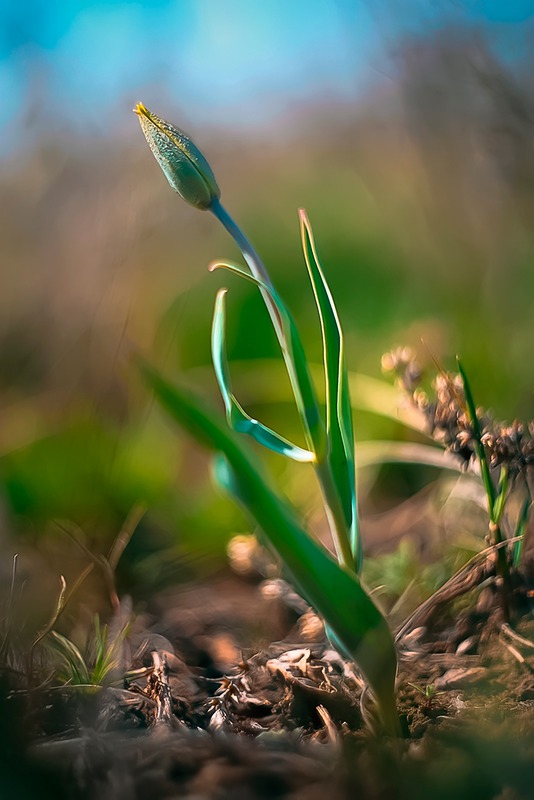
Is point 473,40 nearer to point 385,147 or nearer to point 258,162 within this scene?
point 385,147

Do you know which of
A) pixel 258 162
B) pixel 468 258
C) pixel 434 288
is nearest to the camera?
pixel 468 258

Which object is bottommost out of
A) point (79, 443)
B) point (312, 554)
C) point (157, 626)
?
point (157, 626)

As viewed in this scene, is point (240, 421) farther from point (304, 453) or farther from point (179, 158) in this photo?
point (179, 158)

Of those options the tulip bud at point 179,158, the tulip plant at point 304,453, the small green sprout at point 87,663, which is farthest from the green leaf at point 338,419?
the small green sprout at point 87,663

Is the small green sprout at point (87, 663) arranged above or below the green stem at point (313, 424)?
below

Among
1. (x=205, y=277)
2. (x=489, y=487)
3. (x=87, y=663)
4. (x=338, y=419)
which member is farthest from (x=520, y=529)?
(x=205, y=277)

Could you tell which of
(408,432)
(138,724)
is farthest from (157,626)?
(408,432)

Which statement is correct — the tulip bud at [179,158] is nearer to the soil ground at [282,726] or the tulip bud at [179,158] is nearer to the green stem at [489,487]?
the green stem at [489,487]
